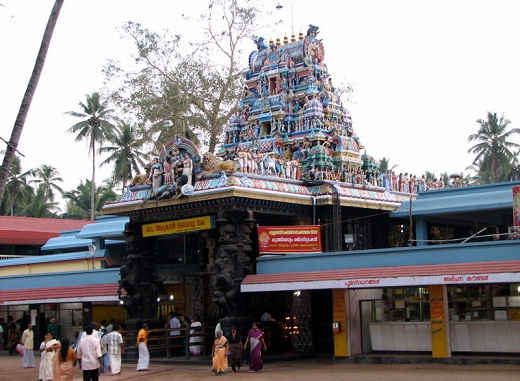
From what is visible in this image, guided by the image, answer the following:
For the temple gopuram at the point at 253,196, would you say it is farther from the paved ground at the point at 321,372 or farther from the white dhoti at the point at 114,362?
the white dhoti at the point at 114,362

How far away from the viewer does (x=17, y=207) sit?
231ft

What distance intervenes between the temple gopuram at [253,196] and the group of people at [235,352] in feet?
6.74

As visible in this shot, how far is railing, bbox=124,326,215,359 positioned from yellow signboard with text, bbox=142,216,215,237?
120 inches

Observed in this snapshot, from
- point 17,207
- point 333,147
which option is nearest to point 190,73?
point 333,147

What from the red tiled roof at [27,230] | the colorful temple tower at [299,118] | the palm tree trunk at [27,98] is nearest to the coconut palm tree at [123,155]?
the red tiled roof at [27,230]

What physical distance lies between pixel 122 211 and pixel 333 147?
7.47m

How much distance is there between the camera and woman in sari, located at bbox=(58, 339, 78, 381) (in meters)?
17.0

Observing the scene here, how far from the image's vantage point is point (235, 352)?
22.5 m

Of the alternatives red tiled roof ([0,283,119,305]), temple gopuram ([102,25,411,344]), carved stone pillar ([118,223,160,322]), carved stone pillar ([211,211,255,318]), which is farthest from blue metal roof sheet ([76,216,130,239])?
carved stone pillar ([211,211,255,318])

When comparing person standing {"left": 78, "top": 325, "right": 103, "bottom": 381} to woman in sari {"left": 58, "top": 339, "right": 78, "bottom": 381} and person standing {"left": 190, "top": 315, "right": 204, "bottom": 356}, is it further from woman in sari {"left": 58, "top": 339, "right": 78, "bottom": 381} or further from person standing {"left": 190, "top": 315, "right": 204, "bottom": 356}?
person standing {"left": 190, "top": 315, "right": 204, "bottom": 356}

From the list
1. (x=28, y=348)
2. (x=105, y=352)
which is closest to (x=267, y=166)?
(x=105, y=352)

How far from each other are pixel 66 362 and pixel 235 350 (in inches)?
253

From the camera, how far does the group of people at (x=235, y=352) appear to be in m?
21.7

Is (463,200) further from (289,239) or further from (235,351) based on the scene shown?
(235,351)
